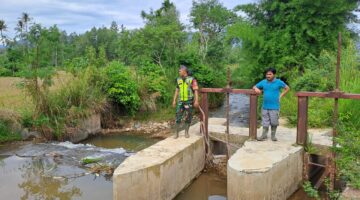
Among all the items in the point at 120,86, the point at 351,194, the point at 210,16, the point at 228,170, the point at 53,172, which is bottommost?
the point at 53,172

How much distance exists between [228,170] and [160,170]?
1.13 metres

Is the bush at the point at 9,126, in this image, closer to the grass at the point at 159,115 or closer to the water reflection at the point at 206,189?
the grass at the point at 159,115

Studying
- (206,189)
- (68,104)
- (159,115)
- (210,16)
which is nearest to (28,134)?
(68,104)

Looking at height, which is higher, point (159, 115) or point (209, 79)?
point (209, 79)

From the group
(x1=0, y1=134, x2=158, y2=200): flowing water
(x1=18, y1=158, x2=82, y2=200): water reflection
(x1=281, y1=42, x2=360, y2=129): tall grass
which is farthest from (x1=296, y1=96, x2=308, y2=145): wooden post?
(x1=18, y1=158, x2=82, y2=200): water reflection

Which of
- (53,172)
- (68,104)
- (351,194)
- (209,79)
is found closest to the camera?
(351,194)

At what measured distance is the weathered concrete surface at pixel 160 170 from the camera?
18.2 feet

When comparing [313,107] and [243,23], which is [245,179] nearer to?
[313,107]

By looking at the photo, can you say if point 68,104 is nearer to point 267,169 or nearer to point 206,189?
point 206,189

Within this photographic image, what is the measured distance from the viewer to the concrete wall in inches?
219

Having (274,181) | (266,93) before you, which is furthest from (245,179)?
(266,93)

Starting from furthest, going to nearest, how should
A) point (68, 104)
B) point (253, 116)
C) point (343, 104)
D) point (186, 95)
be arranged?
point (68, 104)
point (343, 104)
point (186, 95)
point (253, 116)

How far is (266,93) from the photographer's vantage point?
684cm

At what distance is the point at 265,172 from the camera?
5.59 m
